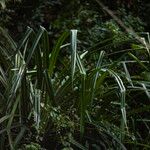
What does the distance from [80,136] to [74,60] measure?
462 mm

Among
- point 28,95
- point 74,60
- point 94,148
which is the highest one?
point 74,60

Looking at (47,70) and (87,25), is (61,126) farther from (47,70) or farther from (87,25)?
(87,25)

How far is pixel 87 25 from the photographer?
4.37 metres

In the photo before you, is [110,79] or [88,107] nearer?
[88,107]

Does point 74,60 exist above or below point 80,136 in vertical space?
above

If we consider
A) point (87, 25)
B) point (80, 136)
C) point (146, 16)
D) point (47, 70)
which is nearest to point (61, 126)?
point (80, 136)

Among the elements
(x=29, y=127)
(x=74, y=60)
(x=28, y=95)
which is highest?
(x=74, y=60)

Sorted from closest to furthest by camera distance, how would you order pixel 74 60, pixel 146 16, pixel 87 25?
pixel 74 60 → pixel 87 25 → pixel 146 16

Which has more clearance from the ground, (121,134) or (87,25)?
(87,25)

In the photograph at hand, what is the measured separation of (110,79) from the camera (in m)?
3.14

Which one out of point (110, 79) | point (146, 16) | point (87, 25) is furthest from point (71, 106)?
point (146, 16)

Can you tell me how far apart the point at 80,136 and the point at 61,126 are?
0.14 meters

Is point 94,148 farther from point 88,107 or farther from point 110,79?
point 110,79

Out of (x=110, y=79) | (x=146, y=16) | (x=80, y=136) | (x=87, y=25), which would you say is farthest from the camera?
(x=146, y=16)
